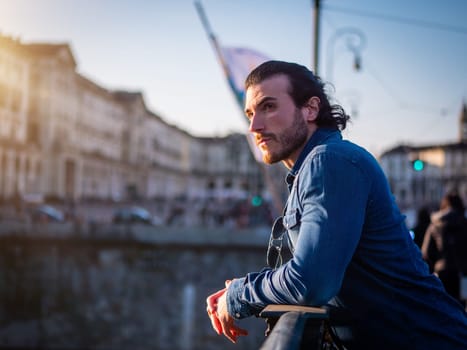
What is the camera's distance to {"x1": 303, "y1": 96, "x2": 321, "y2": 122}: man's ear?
6.78 feet

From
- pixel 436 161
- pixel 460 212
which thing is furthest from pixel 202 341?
pixel 436 161

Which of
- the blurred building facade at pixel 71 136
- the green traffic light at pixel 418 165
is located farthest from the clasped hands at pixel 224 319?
the blurred building facade at pixel 71 136

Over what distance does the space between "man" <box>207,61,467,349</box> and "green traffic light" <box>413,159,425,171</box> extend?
539 inches

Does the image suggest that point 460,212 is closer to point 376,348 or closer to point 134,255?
point 376,348

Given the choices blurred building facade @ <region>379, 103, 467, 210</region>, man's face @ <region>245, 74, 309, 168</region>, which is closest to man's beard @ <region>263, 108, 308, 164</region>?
man's face @ <region>245, 74, 309, 168</region>

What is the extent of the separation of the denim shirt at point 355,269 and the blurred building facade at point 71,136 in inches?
1495

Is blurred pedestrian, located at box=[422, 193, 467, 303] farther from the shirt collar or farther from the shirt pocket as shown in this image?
the shirt pocket

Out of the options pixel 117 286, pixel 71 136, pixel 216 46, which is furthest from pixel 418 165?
pixel 71 136

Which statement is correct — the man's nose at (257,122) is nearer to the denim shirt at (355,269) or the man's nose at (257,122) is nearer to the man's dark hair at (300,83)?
the man's dark hair at (300,83)

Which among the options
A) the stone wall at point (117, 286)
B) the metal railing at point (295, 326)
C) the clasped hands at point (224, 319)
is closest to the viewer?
the metal railing at point (295, 326)

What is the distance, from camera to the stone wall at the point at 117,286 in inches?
1047

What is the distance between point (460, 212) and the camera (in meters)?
6.21

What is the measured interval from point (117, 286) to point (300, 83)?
2677 cm

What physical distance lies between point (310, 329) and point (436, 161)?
301ft
